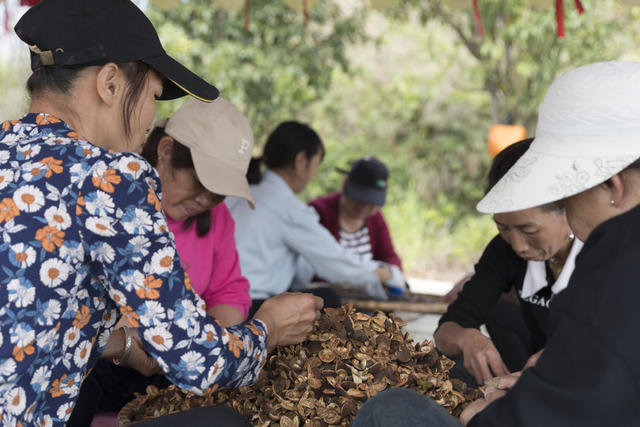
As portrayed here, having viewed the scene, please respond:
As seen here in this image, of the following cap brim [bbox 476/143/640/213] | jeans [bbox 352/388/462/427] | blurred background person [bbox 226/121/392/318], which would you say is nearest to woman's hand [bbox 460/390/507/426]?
jeans [bbox 352/388/462/427]

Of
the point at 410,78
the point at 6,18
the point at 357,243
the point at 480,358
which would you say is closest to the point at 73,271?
the point at 480,358

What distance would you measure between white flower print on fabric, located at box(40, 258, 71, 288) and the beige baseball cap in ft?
2.88

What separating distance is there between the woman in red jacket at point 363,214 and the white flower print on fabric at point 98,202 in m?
2.71

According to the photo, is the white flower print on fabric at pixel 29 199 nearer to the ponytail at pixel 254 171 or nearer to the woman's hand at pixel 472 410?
the woman's hand at pixel 472 410

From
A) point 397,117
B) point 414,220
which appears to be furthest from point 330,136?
point 414,220

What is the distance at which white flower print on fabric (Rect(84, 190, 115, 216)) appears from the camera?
4.04 ft

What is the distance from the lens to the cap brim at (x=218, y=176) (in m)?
2.10

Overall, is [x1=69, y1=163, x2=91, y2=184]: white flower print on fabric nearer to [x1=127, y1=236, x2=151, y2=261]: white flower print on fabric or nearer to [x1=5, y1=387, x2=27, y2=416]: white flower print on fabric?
[x1=127, y1=236, x2=151, y2=261]: white flower print on fabric

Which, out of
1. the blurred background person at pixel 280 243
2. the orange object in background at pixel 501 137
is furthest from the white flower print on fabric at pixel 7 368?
the orange object in background at pixel 501 137

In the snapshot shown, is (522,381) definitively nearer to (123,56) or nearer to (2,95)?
(123,56)

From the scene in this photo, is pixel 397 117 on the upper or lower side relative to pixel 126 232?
lower

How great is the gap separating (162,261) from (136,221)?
0.09 m

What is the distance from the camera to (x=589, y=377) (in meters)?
0.93

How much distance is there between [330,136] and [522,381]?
9300 mm
